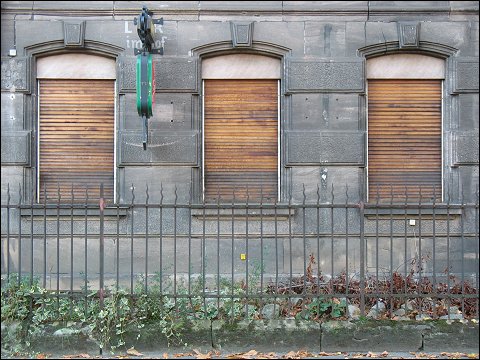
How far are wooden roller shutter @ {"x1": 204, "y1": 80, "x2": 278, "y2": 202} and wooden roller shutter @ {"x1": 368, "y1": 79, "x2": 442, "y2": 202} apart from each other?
1653 millimetres

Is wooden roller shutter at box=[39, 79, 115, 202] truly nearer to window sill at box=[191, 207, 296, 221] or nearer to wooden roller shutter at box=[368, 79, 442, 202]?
window sill at box=[191, 207, 296, 221]

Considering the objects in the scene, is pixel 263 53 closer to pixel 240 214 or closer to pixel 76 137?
pixel 240 214

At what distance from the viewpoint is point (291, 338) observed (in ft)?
24.6

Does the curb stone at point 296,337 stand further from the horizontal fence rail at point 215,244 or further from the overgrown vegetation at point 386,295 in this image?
the horizontal fence rail at point 215,244

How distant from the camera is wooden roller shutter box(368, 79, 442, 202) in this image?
969 cm

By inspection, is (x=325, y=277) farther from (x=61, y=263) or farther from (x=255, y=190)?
(x=61, y=263)

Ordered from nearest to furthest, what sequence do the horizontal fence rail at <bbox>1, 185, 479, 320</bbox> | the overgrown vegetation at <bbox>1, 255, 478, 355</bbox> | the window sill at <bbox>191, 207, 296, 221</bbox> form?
the overgrown vegetation at <bbox>1, 255, 478, 355</bbox>
the horizontal fence rail at <bbox>1, 185, 479, 320</bbox>
the window sill at <bbox>191, 207, 296, 221</bbox>

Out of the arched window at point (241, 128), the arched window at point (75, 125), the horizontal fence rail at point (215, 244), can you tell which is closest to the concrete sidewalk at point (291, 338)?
the horizontal fence rail at point (215, 244)

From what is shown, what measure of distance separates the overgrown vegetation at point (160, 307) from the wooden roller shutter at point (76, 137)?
202 cm

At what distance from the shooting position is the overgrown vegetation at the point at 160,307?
7.41m

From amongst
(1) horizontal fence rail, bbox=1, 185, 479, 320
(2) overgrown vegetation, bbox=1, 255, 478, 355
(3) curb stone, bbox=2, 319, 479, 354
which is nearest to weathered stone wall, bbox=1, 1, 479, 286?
(1) horizontal fence rail, bbox=1, 185, 479, 320

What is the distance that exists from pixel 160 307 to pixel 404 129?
494 cm

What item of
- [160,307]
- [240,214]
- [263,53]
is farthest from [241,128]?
[160,307]

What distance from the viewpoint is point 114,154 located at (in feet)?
31.4
